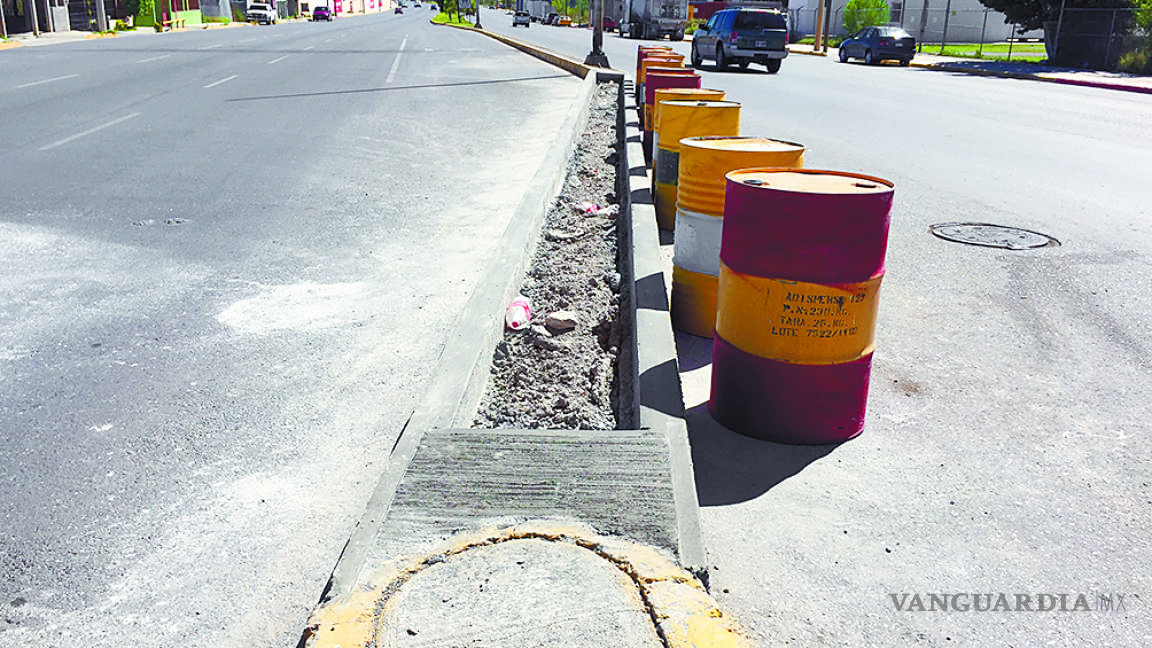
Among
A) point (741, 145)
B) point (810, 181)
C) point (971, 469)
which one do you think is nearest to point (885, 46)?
point (741, 145)

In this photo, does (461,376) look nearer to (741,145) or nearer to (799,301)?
(799,301)

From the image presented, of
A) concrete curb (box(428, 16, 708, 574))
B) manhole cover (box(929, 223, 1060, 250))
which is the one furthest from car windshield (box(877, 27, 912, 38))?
concrete curb (box(428, 16, 708, 574))

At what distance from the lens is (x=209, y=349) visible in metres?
4.53

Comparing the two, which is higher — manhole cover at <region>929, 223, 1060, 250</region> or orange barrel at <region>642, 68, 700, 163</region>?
orange barrel at <region>642, 68, 700, 163</region>

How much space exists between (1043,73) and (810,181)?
88.8 ft

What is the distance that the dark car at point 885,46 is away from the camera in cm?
3297

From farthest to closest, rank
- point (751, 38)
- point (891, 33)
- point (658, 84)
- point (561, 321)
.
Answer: point (891, 33) < point (751, 38) < point (658, 84) < point (561, 321)

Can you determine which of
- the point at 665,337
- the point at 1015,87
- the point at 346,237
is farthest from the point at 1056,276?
the point at 1015,87

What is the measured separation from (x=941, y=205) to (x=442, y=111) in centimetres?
890

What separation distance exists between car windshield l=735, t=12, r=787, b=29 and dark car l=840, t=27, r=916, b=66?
27.9 feet

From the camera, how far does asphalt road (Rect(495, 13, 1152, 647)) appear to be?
260 centimetres

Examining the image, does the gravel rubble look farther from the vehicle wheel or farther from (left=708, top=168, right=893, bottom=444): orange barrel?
the vehicle wheel

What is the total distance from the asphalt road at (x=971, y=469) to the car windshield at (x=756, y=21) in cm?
1995

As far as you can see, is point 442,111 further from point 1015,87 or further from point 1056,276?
point 1015,87
